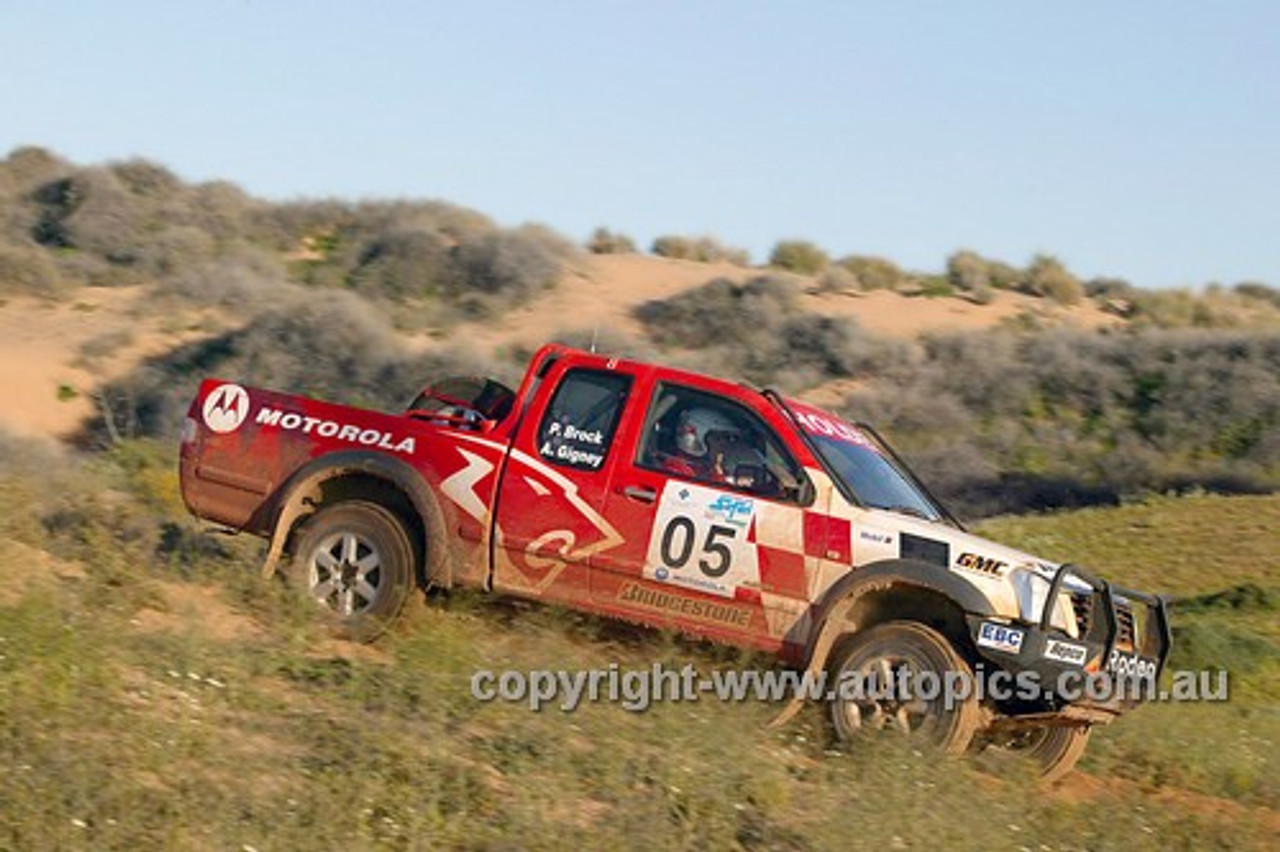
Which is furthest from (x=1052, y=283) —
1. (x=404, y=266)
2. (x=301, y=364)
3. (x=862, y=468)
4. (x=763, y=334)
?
(x=862, y=468)

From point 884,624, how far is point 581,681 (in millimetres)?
1496

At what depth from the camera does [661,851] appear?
6742mm

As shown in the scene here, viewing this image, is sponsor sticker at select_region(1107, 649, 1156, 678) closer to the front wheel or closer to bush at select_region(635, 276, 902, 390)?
the front wheel

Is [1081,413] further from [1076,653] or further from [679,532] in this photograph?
[679,532]

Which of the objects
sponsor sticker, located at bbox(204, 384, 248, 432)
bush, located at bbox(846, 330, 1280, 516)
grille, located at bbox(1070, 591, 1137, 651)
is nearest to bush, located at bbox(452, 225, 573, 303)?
bush, located at bbox(846, 330, 1280, 516)

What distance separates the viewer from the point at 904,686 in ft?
28.9

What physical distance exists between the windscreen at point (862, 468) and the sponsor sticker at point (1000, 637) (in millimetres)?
898

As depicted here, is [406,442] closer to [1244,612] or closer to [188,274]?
[1244,612]

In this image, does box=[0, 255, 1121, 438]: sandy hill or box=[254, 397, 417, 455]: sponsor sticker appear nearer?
box=[254, 397, 417, 455]: sponsor sticker

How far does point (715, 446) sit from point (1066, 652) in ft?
6.60

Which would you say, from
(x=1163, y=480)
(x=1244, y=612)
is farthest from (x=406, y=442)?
(x=1163, y=480)

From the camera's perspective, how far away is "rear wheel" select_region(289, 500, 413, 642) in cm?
971

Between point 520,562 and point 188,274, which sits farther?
point 188,274

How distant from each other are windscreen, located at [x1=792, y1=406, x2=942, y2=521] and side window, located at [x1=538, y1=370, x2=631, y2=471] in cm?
97
